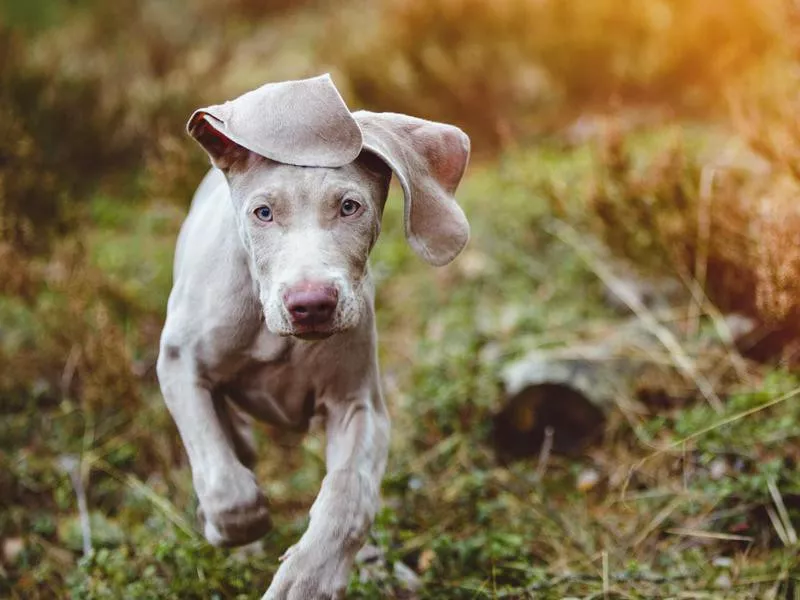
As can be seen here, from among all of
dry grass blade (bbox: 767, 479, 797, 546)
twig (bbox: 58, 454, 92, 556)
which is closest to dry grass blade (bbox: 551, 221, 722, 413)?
dry grass blade (bbox: 767, 479, 797, 546)

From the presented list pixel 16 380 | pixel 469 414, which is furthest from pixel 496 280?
pixel 16 380

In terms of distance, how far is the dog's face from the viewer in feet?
6.05

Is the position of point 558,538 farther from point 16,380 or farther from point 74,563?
point 16,380

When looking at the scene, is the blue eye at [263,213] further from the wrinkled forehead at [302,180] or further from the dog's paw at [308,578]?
the dog's paw at [308,578]

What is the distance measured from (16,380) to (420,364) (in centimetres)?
172

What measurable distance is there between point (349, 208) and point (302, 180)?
0.39ft

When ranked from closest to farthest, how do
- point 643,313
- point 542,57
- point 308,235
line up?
point 308,235 → point 643,313 → point 542,57

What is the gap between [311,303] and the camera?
1.82 m

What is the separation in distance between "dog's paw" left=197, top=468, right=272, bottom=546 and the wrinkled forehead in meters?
0.64

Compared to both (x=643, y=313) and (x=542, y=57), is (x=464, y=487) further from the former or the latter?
(x=542, y=57)

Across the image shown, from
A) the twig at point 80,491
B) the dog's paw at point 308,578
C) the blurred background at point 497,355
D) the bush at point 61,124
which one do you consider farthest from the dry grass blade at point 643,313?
the bush at point 61,124

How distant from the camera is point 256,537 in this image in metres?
2.19

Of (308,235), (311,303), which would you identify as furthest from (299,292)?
(308,235)

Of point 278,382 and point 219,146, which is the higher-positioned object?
point 219,146
